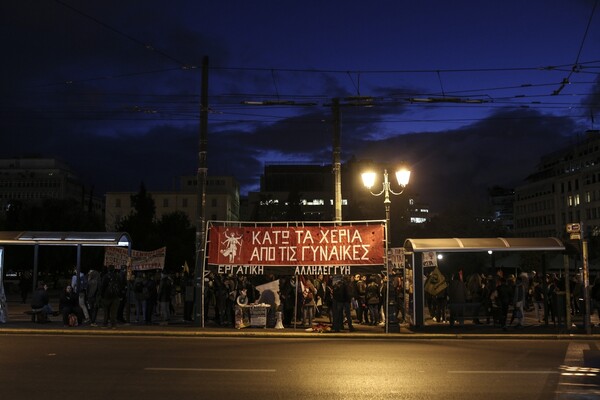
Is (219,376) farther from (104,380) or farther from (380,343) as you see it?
(380,343)

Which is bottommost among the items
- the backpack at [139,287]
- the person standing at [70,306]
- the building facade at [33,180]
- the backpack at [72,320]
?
the backpack at [72,320]

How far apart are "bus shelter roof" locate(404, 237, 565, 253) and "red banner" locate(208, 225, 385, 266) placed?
1405 millimetres

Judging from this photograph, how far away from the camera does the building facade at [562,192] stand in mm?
105375

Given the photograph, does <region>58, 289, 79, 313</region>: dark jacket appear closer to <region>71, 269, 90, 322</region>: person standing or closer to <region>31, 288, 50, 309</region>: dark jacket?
<region>71, 269, 90, 322</region>: person standing

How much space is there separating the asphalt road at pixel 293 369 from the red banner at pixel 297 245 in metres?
3.90

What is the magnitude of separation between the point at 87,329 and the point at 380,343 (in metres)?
9.20

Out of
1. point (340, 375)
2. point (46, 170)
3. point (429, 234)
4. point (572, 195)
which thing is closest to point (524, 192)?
point (572, 195)

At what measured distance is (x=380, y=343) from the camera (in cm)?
1605

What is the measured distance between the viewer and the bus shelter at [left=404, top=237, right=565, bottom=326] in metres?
18.9

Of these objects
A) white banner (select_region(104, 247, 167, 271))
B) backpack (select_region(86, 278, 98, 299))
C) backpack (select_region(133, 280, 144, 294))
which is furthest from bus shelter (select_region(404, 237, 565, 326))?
backpack (select_region(86, 278, 98, 299))

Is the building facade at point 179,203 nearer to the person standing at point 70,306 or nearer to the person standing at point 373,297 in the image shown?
the person standing at point 70,306

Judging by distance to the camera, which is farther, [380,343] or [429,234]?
[429,234]

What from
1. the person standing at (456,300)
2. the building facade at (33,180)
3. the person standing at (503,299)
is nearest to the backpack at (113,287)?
the person standing at (456,300)

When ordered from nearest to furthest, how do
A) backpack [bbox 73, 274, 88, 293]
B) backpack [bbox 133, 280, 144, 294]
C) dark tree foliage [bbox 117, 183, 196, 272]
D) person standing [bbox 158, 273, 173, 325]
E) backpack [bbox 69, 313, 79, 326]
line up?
backpack [bbox 69, 313, 79, 326]
backpack [bbox 73, 274, 88, 293]
backpack [bbox 133, 280, 144, 294]
person standing [bbox 158, 273, 173, 325]
dark tree foliage [bbox 117, 183, 196, 272]
